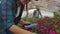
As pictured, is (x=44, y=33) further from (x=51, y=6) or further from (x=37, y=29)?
(x=51, y=6)

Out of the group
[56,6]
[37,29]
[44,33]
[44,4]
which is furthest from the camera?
[44,4]

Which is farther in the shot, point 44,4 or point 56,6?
point 44,4

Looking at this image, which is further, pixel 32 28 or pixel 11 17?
pixel 32 28

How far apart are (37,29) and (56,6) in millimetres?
1092

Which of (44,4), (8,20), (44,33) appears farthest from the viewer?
(44,4)

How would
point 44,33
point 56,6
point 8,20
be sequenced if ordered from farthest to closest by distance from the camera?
point 56,6
point 44,33
point 8,20

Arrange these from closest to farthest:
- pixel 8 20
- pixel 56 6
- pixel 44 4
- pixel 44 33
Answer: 1. pixel 8 20
2. pixel 44 33
3. pixel 56 6
4. pixel 44 4

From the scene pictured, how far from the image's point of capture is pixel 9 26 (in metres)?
1.30

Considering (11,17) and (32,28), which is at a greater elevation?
(11,17)

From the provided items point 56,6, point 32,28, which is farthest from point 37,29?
point 56,6

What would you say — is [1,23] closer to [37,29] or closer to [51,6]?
[37,29]

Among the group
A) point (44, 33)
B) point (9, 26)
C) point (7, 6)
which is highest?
point (7, 6)

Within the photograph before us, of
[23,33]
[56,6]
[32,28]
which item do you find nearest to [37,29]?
[32,28]

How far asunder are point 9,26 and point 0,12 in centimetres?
12
